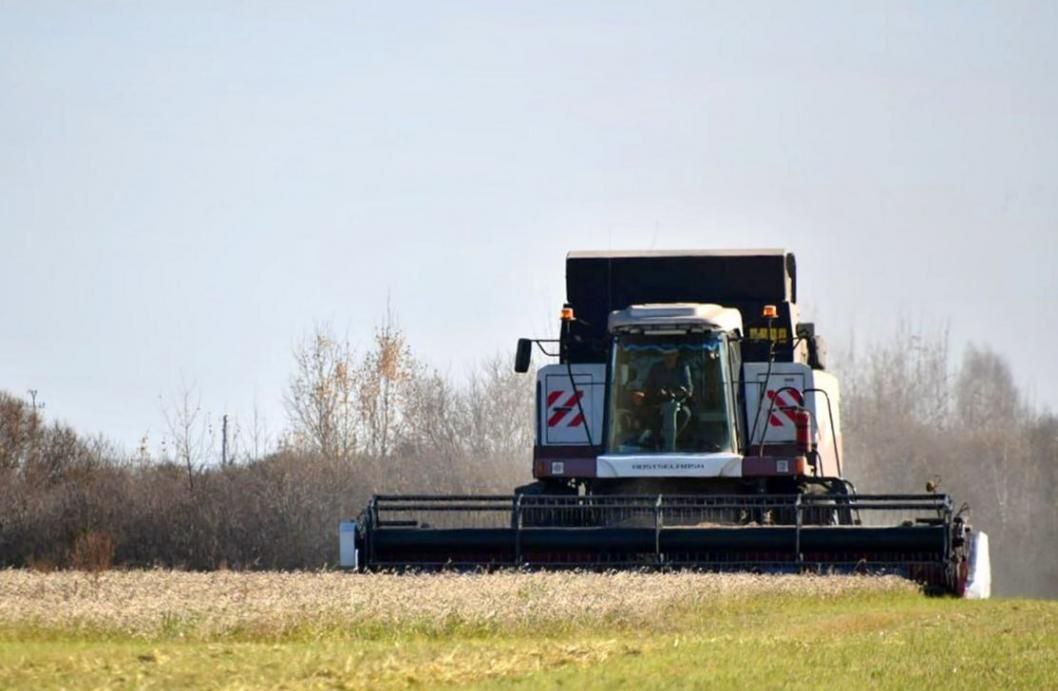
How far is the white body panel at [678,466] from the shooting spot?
22.4m

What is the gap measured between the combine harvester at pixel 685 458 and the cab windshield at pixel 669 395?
0.05ft

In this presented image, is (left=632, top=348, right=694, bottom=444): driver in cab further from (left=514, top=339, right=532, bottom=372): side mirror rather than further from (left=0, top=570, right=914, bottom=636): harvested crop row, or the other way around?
(left=0, top=570, right=914, bottom=636): harvested crop row

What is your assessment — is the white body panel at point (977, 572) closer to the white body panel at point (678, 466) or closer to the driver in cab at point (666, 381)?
the white body panel at point (678, 466)

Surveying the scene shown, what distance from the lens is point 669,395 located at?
23.1 m

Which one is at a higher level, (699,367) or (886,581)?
(699,367)

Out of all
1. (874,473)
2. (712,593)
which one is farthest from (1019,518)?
(712,593)

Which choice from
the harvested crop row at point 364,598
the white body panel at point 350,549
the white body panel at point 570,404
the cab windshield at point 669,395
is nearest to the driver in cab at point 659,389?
the cab windshield at point 669,395

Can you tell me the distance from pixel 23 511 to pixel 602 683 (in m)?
25.8

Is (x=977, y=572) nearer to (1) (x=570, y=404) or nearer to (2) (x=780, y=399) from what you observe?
(2) (x=780, y=399)

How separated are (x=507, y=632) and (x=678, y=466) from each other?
22.2 feet

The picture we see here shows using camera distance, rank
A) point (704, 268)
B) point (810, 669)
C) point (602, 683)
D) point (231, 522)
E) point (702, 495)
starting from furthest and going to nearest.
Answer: point (231, 522) < point (704, 268) < point (702, 495) < point (810, 669) < point (602, 683)

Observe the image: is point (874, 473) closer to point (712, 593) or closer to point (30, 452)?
point (30, 452)

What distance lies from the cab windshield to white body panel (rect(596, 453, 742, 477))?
0.72ft

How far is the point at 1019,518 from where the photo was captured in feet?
151
